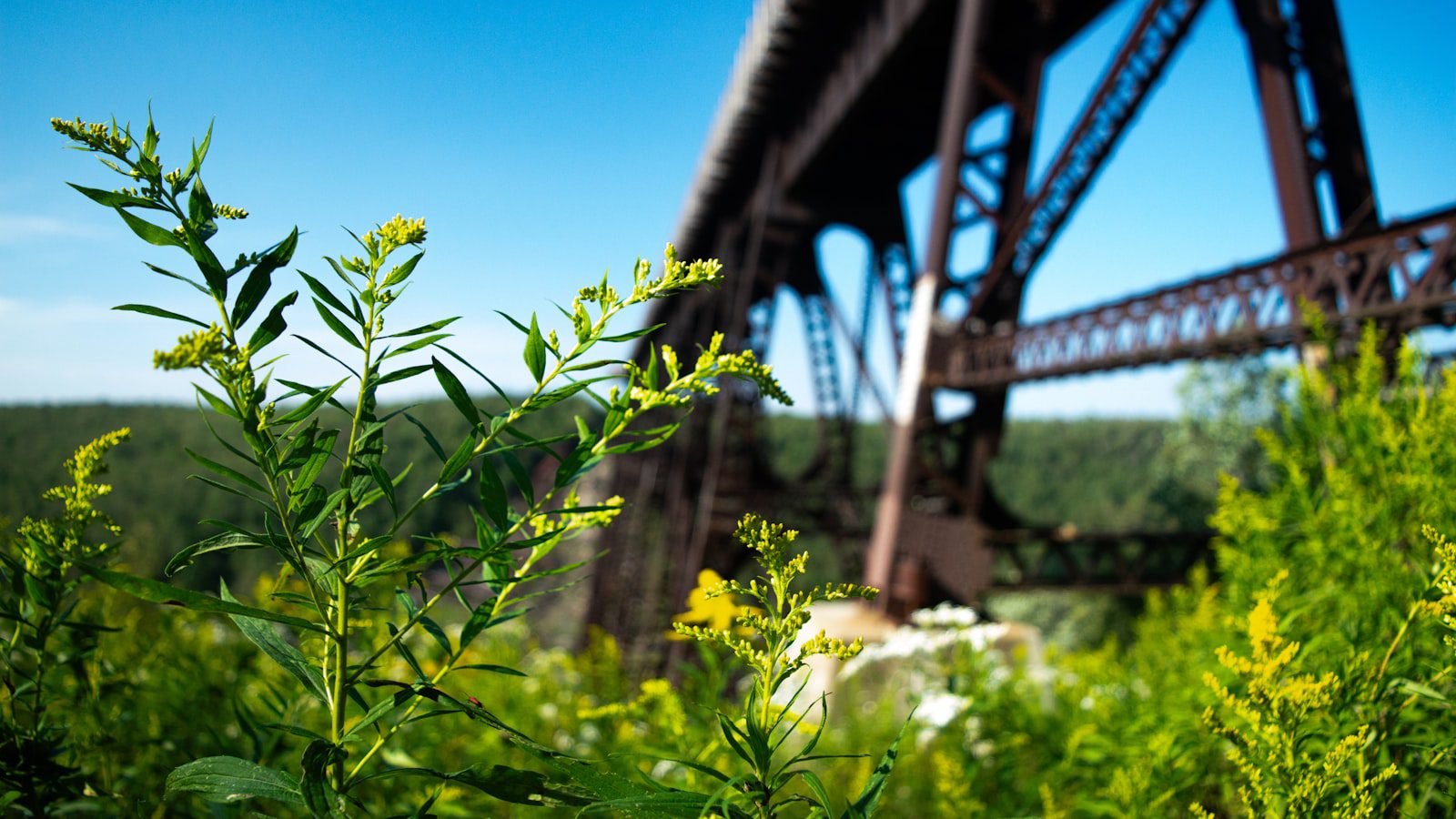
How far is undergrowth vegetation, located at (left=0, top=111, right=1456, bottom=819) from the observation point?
1.87 feet

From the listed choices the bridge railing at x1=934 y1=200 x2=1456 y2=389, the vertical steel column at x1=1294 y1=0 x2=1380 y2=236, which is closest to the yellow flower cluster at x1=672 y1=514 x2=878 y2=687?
the bridge railing at x1=934 y1=200 x2=1456 y2=389

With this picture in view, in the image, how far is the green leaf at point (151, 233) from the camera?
0.56m

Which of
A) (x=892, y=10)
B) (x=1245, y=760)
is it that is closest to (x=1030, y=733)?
(x=1245, y=760)

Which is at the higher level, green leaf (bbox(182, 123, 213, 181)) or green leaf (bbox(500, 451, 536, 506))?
green leaf (bbox(182, 123, 213, 181))

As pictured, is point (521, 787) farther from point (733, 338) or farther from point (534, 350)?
point (733, 338)

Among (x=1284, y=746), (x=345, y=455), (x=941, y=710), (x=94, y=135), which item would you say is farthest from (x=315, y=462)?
(x=941, y=710)

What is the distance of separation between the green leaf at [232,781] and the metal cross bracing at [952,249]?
11.3ft

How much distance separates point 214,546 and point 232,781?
0.15 m

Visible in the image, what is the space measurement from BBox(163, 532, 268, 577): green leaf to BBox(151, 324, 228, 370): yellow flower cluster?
122 mm

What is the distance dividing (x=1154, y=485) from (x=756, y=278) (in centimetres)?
1668

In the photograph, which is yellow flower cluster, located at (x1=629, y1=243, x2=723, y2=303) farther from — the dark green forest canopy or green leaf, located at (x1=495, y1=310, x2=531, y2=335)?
the dark green forest canopy

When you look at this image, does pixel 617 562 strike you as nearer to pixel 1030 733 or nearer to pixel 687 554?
pixel 687 554

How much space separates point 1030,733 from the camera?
176cm

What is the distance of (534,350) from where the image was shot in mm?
608
